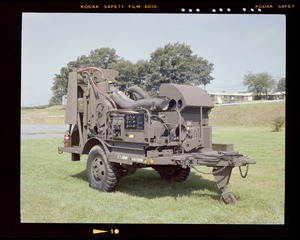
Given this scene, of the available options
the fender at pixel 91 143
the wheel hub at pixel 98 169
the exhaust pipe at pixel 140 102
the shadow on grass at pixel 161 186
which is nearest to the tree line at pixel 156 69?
the exhaust pipe at pixel 140 102

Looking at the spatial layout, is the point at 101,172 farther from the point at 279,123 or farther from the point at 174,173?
the point at 279,123

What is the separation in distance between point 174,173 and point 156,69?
7.46 feet

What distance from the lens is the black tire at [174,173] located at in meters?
7.89

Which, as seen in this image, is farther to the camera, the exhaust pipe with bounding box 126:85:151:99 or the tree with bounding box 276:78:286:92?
the exhaust pipe with bounding box 126:85:151:99

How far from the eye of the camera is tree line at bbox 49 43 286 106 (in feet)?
19.9

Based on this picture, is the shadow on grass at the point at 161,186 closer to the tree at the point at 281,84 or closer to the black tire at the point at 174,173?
the black tire at the point at 174,173

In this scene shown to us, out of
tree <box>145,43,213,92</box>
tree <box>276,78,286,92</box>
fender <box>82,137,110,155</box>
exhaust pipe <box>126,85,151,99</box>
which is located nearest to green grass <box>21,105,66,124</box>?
fender <box>82,137,110,155</box>

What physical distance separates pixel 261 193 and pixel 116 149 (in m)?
2.61

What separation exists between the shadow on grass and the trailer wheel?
1.16 feet

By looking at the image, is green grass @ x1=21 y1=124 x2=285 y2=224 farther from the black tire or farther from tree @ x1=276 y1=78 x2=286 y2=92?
tree @ x1=276 y1=78 x2=286 y2=92

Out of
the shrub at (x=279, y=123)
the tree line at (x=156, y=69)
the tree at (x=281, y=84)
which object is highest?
the tree line at (x=156, y=69)

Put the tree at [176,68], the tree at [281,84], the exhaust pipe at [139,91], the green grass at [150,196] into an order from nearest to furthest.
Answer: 1. the tree at [281,84]
2. the green grass at [150,196]
3. the tree at [176,68]
4. the exhaust pipe at [139,91]
